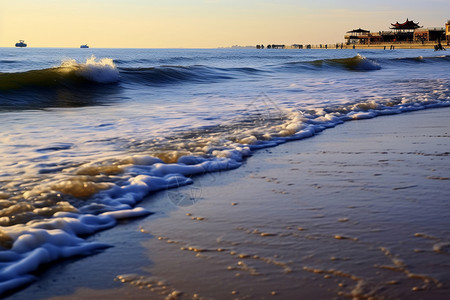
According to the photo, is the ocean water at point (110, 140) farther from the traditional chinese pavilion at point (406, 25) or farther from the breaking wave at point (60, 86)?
the traditional chinese pavilion at point (406, 25)

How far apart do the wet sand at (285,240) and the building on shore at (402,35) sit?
98872 millimetres

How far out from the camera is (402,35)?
11025 centimetres

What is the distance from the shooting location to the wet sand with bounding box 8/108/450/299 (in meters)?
2.35

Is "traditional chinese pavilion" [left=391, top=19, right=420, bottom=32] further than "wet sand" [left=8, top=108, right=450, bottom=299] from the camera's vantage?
Yes

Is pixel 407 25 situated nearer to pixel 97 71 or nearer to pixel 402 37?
pixel 402 37

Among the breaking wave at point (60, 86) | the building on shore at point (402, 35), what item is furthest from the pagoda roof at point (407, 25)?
the breaking wave at point (60, 86)

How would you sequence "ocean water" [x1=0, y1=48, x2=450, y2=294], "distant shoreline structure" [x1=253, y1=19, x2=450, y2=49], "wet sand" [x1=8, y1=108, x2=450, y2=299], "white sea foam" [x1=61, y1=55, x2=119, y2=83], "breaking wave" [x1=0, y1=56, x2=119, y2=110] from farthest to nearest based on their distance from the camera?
"distant shoreline structure" [x1=253, y1=19, x2=450, y2=49], "white sea foam" [x1=61, y1=55, x2=119, y2=83], "breaking wave" [x1=0, y1=56, x2=119, y2=110], "ocean water" [x1=0, y1=48, x2=450, y2=294], "wet sand" [x1=8, y1=108, x2=450, y2=299]

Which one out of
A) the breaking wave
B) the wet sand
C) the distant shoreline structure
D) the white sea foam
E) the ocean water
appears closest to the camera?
the wet sand

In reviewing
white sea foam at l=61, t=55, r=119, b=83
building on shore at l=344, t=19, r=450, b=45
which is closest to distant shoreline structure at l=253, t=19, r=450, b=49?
building on shore at l=344, t=19, r=450, b=45

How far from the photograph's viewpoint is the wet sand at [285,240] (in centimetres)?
235

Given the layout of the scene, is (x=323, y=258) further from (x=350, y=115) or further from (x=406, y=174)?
(x=350, y=115)

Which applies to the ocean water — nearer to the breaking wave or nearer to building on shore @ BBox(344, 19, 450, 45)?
the breaking wave

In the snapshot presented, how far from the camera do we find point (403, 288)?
7.52ft

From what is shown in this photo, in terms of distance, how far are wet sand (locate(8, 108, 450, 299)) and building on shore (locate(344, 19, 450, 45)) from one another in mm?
98872
